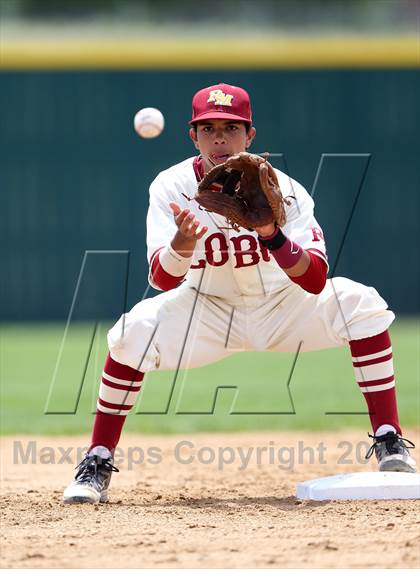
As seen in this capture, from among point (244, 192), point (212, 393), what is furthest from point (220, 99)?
point (212, 393)

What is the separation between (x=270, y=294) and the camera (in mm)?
4473

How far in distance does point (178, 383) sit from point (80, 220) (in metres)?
4.84

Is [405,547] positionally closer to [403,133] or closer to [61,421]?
[61,421]

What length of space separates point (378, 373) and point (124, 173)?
8.74 metres

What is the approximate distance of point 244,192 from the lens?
3.98 metres

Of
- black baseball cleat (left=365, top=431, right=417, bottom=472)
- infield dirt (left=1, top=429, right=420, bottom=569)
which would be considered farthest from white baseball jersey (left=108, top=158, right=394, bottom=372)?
infield dirt (left=1, top=429, right=420, bottom=569)

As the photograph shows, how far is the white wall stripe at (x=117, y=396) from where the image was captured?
4.26 m

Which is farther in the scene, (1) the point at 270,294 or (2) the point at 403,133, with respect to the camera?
(2) the point at 403,133

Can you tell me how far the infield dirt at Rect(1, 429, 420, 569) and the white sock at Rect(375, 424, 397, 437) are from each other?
17.2 inches

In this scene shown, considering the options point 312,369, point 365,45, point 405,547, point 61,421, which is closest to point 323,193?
point 365,45

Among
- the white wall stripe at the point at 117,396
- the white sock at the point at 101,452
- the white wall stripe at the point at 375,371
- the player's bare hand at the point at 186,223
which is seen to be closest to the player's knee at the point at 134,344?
the white wall stripe at the point at 117,396

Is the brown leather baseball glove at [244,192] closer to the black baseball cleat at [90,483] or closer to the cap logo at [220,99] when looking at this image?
the cap logo at [220,99]

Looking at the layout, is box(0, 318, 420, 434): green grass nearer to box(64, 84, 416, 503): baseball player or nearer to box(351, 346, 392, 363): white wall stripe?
box(64, 84, 416, 503): baseball player

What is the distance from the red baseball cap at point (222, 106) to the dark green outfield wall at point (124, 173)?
8121 millimetres
